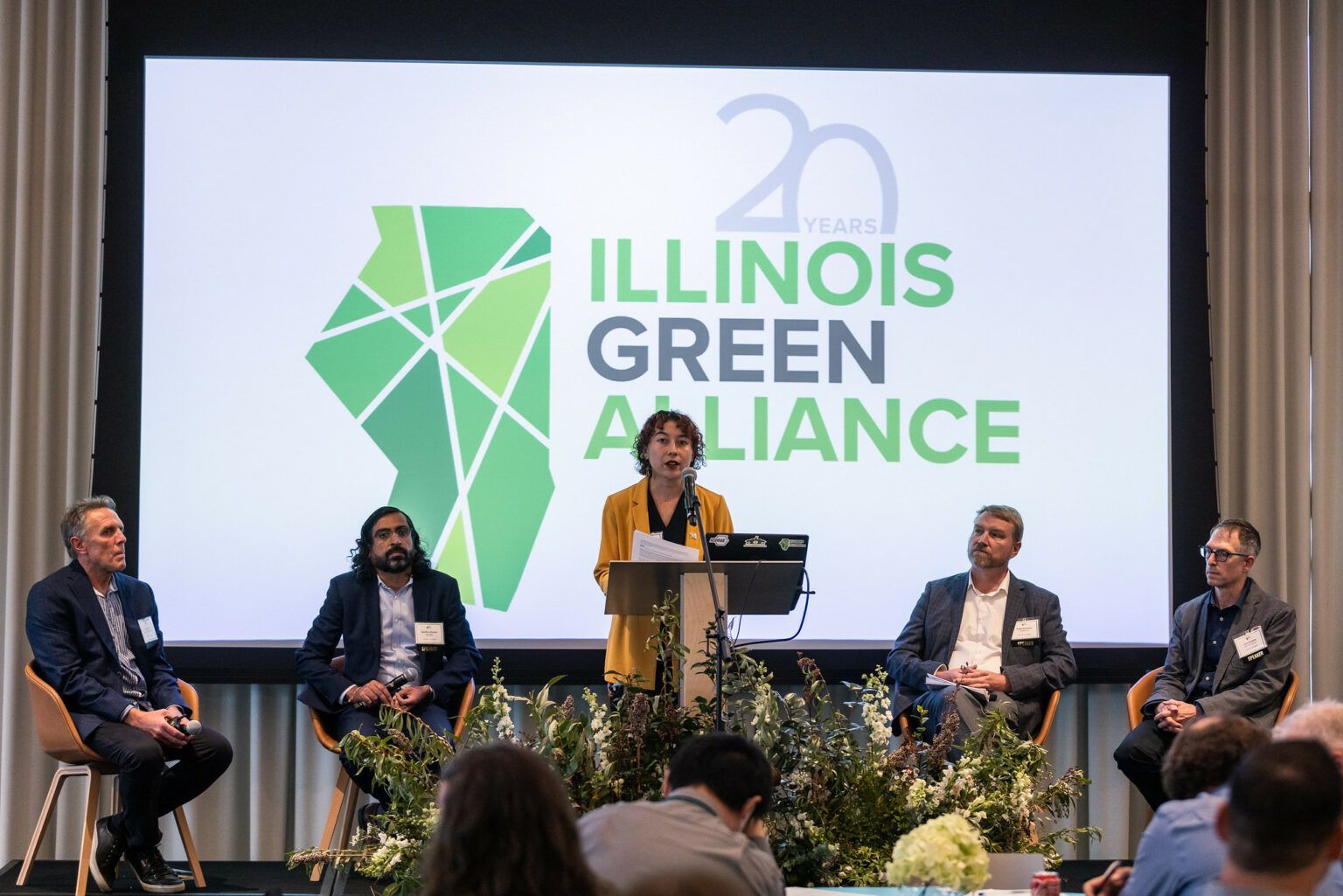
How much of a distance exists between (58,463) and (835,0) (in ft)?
12.4

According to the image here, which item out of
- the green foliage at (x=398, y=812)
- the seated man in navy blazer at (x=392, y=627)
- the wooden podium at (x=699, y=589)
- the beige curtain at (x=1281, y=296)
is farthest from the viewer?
the beige curtain at (x=1281, y=296)

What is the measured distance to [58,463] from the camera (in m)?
5.85

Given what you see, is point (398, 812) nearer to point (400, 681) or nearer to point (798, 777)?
point (798, 777)

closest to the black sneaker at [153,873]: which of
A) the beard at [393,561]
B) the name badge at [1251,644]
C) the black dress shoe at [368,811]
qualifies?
the black dress shoe at [368,811]

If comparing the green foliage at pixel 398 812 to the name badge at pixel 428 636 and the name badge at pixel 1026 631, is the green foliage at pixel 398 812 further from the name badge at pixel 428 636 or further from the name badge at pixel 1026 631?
the name badge at pixel 1026 631

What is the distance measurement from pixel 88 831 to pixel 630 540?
212 centimetres

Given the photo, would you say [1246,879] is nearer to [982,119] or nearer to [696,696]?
[696,696]

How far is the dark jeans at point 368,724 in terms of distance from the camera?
495 centimetres

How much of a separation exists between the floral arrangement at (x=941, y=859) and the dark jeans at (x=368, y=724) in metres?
2.50

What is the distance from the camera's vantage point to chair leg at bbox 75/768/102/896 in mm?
4777

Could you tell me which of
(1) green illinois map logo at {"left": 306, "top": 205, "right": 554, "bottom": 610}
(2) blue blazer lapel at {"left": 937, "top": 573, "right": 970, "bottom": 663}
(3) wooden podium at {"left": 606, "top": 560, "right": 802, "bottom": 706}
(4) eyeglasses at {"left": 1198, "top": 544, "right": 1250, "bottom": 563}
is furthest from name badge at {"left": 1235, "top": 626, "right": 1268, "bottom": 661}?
(1) green illinois map logo at {"left": 306, "top": 205, "right": 554, "bottom": 610}

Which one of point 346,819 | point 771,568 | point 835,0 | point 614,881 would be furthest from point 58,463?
point 614,881

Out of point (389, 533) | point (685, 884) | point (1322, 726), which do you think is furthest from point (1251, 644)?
point (685, 884)

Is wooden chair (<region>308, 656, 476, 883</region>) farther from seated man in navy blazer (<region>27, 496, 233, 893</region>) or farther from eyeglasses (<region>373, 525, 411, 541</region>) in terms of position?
eyeglasses (<region>373, 525, 411, 541</region>)
